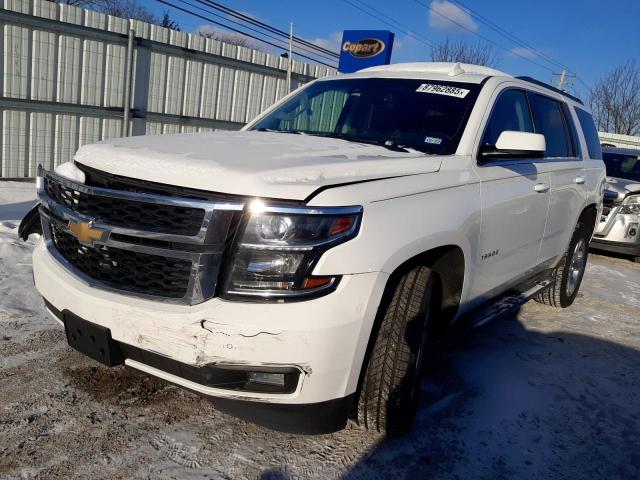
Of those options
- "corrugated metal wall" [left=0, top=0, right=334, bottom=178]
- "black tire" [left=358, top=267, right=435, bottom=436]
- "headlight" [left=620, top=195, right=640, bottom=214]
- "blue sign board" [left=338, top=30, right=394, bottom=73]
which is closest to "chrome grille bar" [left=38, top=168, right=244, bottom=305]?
"black tire" [left=358, top=267, right=435, bottom=436]

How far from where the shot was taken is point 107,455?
240 cm

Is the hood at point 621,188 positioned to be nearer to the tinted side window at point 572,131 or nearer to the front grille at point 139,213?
the tinted side window at point 572,131

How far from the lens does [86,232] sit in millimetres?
2336

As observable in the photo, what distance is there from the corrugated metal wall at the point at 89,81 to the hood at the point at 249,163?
6.49 meters

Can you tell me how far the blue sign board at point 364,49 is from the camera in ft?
40.1

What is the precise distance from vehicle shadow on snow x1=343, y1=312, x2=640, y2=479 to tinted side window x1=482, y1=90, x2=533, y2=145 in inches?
58.7

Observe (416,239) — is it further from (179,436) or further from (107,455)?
(107,455)

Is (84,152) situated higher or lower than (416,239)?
higher

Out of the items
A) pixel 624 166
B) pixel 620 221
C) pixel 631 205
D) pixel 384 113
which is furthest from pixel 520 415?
pixel 624 166

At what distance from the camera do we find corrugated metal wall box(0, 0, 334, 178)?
26.7ft

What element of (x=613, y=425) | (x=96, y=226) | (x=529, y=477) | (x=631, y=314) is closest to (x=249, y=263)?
(x=96, y=226)

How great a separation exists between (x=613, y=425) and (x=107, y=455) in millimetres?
2679

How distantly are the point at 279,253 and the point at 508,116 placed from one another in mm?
2352

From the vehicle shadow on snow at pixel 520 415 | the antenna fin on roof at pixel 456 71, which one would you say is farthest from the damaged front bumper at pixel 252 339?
the antenna fin on roof at pixel 456 71
